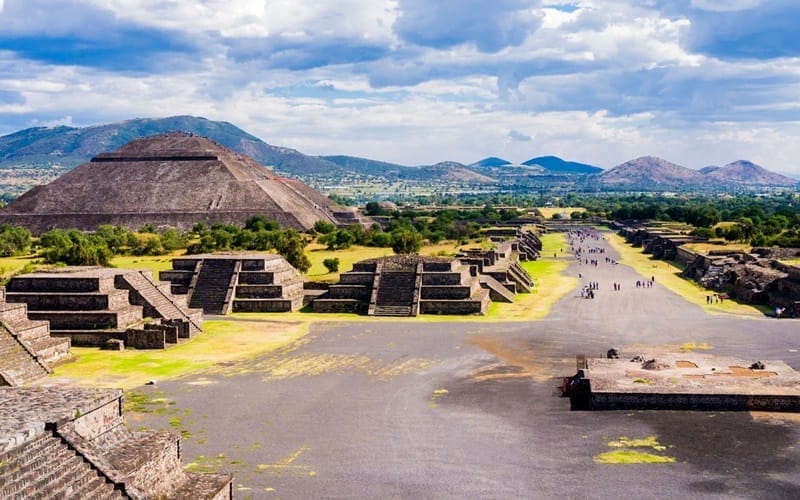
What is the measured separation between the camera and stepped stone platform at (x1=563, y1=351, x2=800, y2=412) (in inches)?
1028

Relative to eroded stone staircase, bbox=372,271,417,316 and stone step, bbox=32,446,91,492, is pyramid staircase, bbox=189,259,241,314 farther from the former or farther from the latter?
stone step, bbox=32,446,91,492

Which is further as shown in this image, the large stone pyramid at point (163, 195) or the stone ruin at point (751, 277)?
the large stone pyramid at point (163, 195)

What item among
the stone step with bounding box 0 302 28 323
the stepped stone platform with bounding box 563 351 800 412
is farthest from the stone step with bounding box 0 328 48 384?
the stepped stone platform with bounding box 563 351 800 412

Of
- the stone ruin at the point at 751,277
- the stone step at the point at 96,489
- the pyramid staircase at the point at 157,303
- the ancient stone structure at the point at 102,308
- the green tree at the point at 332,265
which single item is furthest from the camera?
the green tree at the point at 332,265

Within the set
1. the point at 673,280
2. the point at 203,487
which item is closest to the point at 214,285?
the point at 203,487

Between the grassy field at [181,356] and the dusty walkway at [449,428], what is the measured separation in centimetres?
194

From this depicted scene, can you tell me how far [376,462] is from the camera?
Result: 71.1 ft

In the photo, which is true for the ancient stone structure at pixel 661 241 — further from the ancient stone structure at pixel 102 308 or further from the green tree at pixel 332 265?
the ancient stone structure at pixel 102 308

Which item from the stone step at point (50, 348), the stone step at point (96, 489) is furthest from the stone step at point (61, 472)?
the stone step at point (50, 348)

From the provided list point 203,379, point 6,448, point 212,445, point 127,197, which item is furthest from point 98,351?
point 127,197

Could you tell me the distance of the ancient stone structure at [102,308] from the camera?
1523 inches

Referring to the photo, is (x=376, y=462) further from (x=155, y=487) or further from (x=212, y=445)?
(x=155, y=487)

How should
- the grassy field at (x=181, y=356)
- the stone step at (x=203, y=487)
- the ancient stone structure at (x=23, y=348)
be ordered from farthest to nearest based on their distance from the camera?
the grassy field at (x=181, y=356) < the ancient stone structure at (x=23, y=348) < the stone step at (x=203, y=487)

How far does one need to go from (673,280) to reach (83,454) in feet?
205
